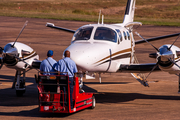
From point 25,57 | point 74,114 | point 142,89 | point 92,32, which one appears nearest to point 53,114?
point 74,114

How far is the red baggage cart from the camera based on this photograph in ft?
32.0

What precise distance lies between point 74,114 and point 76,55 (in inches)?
76.4

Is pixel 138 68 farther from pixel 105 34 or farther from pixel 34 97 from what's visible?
pixel 34 97

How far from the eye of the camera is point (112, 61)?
12.7 meters

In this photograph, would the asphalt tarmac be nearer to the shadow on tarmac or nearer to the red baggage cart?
the shadow on tarmac

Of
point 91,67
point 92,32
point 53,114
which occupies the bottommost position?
point 53,114

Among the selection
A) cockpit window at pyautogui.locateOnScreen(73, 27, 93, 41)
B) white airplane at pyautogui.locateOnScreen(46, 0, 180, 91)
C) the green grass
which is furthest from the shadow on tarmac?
the green grass

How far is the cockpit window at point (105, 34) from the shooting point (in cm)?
1273

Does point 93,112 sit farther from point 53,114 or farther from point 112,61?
point 112,61

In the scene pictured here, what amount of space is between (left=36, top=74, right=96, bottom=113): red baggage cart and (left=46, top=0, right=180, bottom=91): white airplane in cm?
120

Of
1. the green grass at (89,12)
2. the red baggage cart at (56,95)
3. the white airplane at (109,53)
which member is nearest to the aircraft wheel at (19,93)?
the white airplane at (109,53)

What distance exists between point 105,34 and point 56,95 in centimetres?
392

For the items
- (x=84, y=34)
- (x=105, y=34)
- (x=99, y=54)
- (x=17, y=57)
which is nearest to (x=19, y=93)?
(x=17, y=57)

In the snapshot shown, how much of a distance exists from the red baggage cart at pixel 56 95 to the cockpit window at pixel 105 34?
9.92ft
